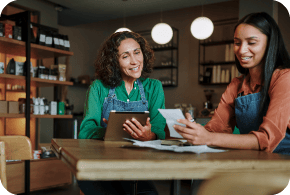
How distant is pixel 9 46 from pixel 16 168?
56.5 inches

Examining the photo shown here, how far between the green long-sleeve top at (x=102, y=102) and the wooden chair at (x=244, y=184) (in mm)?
889

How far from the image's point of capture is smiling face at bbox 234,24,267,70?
119cm

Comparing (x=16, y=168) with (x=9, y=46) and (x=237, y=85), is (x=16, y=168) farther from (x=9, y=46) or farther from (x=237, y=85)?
(x=237, y=85)

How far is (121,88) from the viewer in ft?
6.01

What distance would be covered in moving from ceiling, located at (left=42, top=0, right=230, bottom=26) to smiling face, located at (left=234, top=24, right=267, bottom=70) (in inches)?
178

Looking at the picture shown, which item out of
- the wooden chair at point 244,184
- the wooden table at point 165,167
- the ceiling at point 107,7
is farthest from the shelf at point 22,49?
the wooden chair at point 244,184

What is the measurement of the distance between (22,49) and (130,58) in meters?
2.19

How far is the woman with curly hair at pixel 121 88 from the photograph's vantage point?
1649 millimetres

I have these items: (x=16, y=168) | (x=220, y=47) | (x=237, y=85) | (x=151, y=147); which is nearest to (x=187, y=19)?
(x=220, y=47)

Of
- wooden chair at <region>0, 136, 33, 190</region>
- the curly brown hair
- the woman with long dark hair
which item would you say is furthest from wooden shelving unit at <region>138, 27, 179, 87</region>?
wooden chair at <region>0, 136, 33, 190</region>

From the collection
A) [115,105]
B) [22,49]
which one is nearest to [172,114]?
[115,105]

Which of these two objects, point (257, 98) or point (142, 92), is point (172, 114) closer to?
point (257, 98)

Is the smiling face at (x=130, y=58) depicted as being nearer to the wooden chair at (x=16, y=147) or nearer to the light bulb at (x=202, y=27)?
the wooden chair at (x=16, y=147)

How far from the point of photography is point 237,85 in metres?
1.45
